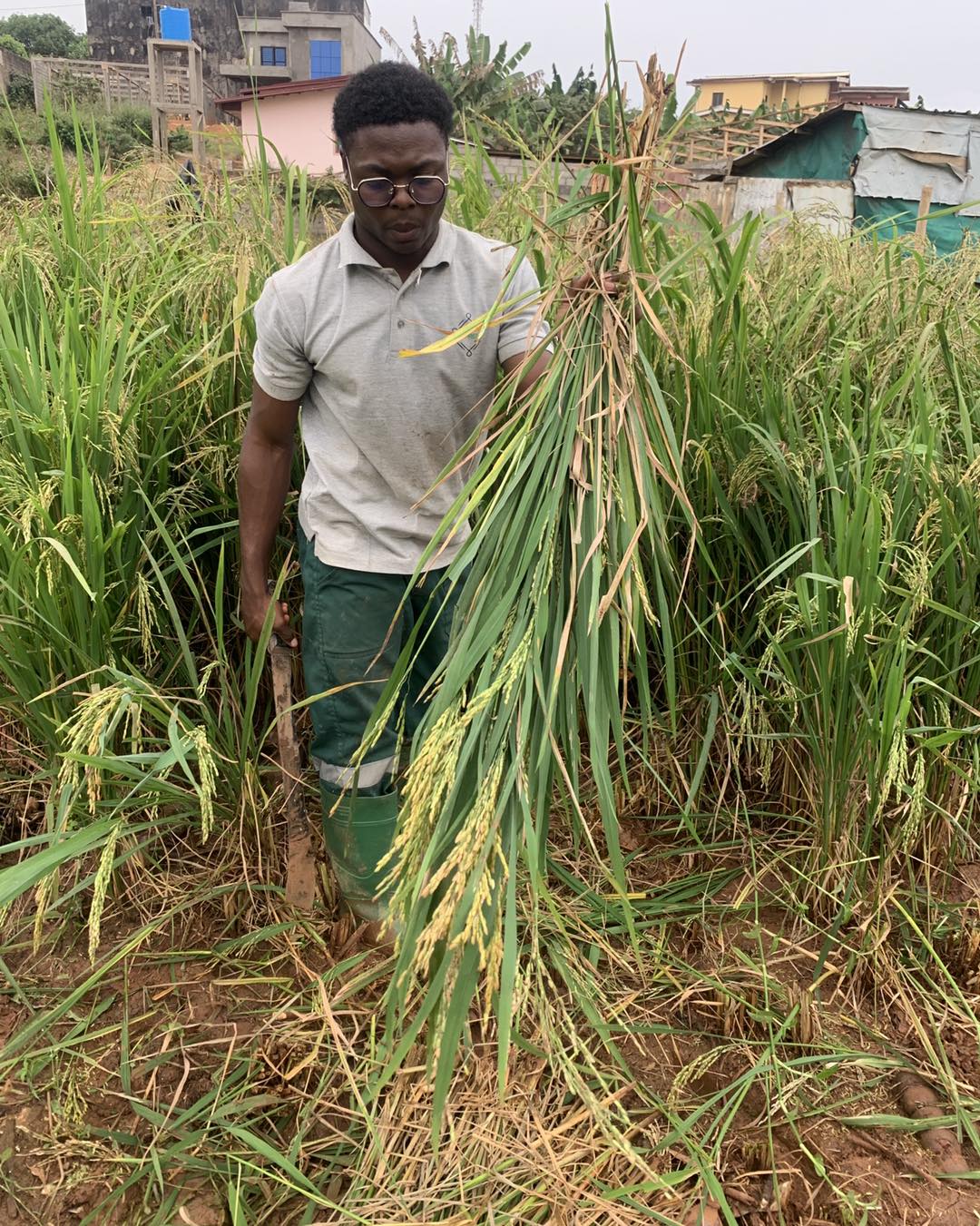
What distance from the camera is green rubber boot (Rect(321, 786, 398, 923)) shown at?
69.4 inches

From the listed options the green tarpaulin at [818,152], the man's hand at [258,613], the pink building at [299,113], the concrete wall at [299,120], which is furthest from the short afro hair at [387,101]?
the green tarpaulin at [818,152]

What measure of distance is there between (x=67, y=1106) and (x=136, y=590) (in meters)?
0.90

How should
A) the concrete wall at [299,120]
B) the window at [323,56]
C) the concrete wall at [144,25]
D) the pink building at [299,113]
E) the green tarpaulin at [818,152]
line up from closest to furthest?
the pink building at [299,113], the concrete wall at [299,120], the green tarpaulin at [818,152], the window at [323,56], the concrete wall at [144,25]

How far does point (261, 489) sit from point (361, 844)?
0.74m

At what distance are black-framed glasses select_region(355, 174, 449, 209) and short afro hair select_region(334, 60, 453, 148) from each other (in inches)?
3.3

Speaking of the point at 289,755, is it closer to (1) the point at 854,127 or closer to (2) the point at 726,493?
(2) the point at 726,493

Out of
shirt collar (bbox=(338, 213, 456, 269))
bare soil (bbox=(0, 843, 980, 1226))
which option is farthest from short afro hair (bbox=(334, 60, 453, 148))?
bare soil (bbox=(0, 843, 980, 1226))

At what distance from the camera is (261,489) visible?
169 centimetres

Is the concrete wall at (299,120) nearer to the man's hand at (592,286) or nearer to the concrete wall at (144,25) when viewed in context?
the man's hand at (592,286)

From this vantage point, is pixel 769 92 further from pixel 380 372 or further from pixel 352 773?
pixel 352 773

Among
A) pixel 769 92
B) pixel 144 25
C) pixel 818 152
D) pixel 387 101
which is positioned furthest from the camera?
pixel 769 92

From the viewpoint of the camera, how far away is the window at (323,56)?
28.2 m

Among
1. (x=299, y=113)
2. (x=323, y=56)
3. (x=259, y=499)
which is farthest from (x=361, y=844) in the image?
(x=323, y=56)

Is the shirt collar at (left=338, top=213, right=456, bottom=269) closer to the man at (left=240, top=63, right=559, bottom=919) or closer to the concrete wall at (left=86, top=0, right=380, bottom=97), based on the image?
the man at (left=240, top=63, right=559, bottom=919)
